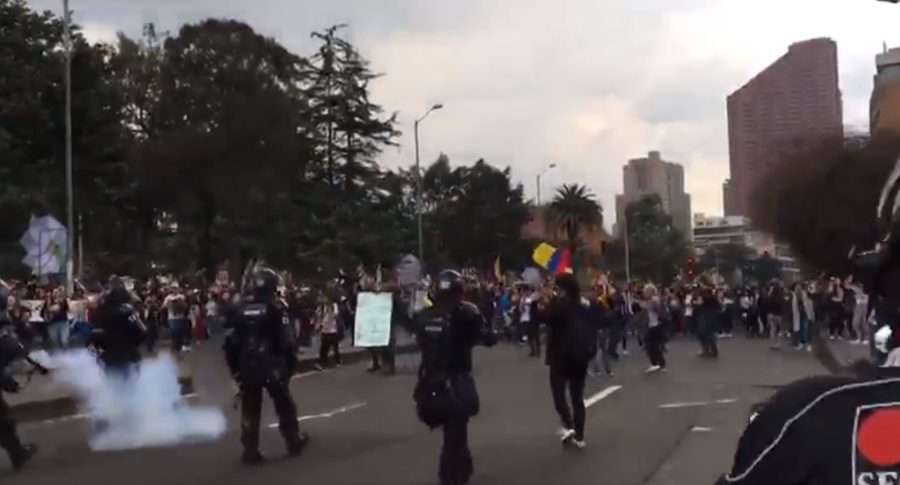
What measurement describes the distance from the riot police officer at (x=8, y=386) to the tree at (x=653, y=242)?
94.3 m

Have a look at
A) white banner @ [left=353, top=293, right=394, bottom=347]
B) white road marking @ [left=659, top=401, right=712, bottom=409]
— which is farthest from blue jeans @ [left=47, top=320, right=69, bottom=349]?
white road marking @ [left=659, top=401, right=712, bottom=409]

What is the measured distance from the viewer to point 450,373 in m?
10.3

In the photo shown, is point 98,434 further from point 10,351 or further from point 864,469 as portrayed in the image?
point 864,469

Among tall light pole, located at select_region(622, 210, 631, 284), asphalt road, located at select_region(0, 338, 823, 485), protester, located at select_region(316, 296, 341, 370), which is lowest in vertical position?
asphalt road, located at select_region(0, 338, 823, 485)

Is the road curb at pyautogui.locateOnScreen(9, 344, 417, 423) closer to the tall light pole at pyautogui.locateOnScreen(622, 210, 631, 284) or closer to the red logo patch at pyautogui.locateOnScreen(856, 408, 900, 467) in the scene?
the red logo patch at pyautogui.locateOnScreen(856, 408, 900, 467)

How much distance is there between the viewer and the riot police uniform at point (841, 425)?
83.5 inches

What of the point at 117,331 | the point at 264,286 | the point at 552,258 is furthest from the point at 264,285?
the point at 552,258

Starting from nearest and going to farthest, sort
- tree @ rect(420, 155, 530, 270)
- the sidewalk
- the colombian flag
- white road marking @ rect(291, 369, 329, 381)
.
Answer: the sidewalk → white road marking @ rect(291, 369, 329, 381) → the colombian flag → tree @ rect(420, 155, 530, 270)

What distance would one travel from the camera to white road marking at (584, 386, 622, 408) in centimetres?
1801

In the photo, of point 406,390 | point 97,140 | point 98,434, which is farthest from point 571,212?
point 98,434

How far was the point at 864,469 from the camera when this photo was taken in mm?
2127

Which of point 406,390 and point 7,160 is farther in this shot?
point 7,160

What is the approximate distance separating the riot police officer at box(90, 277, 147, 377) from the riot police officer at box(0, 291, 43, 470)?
1.89m

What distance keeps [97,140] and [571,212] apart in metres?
51.7
